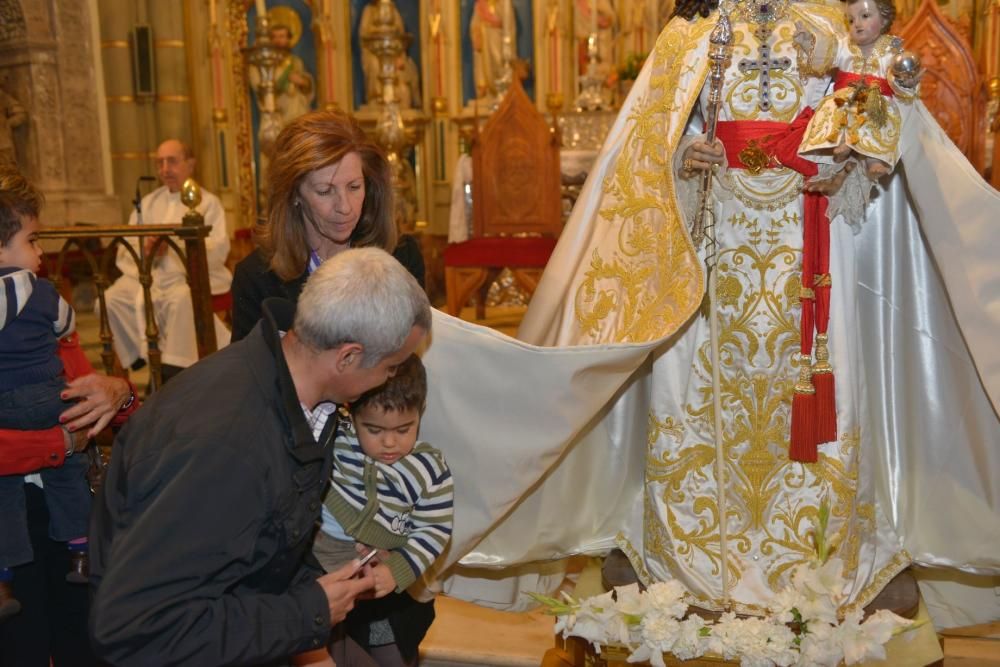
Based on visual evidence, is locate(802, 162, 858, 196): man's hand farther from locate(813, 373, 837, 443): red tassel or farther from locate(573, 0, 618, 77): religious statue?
locate(573, 0, 618, 77): religious statue

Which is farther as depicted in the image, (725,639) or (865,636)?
(725,639)

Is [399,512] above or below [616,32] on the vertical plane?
below

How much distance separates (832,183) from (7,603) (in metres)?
2.53

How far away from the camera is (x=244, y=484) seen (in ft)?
6.11

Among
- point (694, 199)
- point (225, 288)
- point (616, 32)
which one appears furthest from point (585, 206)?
point (616, 32)

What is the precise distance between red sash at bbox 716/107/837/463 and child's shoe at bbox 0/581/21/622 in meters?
2.22

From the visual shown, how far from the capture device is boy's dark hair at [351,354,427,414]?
2555 millimetres

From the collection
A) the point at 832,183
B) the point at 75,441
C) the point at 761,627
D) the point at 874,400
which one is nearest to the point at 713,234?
the point at 832,183

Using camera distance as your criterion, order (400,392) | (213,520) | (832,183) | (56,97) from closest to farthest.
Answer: (213,520), (400,392), (832,183), (56,97)

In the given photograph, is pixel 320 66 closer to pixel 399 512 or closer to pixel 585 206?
pixel 585 206

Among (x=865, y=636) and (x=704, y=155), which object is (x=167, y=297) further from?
(x=865, y=636)

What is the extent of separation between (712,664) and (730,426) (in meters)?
0.76

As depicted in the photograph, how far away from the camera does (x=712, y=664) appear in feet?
9.26

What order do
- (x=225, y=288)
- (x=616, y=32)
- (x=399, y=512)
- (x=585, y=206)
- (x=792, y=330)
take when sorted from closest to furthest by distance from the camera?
1. (x=399, y=512)
2. (x=792, y=330)
3. (x=585, y=206)
4. (x=225, y=288)
5. (x=616, y=32)
